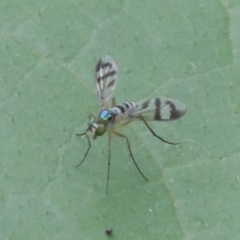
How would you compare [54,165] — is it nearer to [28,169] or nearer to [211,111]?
[28,169]

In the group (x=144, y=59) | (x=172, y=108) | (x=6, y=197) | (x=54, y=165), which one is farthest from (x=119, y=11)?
(x=6, y=197)

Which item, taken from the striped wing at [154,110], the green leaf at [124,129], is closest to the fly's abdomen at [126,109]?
the striped wing at [154,110]

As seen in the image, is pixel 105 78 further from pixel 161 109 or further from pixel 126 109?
pixel 161 109

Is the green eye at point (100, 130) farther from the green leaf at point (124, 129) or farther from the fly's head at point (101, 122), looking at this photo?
the green leaf at point (124, 129)

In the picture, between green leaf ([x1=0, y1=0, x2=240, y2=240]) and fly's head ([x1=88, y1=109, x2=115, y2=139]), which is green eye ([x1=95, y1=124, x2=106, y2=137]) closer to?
fly's head ([x1=88, y1=109, x2=115, y2=139])

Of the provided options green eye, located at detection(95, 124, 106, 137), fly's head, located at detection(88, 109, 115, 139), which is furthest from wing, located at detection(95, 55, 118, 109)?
green eye, located at detection(95, 124, 106, 137)

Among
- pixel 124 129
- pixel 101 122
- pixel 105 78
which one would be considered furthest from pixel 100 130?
pixel 105 78
